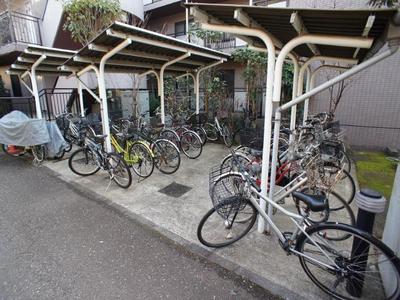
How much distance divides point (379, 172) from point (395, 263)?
4.27m

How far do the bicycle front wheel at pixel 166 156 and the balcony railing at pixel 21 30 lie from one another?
27.6 ft

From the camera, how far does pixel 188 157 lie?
6297 mm

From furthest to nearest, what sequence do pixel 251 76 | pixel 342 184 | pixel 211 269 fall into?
pixel 251 76
pixel 342 184
pixel 211 269

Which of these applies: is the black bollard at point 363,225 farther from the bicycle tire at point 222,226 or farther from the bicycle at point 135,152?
the bicycle at point 135,152

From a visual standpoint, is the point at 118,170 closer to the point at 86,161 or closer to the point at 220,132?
the point at 86,161

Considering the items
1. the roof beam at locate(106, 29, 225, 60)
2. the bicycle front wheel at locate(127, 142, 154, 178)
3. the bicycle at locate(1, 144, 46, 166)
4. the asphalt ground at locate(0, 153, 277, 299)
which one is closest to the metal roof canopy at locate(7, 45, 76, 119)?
the bicycle at locate(1, 144, 46, 166)

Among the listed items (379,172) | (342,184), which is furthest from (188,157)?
(379,172)

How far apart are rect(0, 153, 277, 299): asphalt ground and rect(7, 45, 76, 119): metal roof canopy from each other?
11.7 feet

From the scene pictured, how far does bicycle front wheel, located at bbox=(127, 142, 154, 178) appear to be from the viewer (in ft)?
15.8

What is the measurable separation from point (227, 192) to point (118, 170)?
8.21 ft

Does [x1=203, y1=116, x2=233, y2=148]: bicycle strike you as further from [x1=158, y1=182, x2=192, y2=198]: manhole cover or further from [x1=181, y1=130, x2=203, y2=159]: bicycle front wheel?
[x1=158, y1=182, x2=192, y2=198]: manhole cover

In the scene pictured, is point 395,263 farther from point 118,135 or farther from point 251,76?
point 251,76

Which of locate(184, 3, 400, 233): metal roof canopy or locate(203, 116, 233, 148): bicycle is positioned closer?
locate(184, 3, 400, 233): metal roof canopy

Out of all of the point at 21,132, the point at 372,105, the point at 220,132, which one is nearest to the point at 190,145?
the point at 220,132
